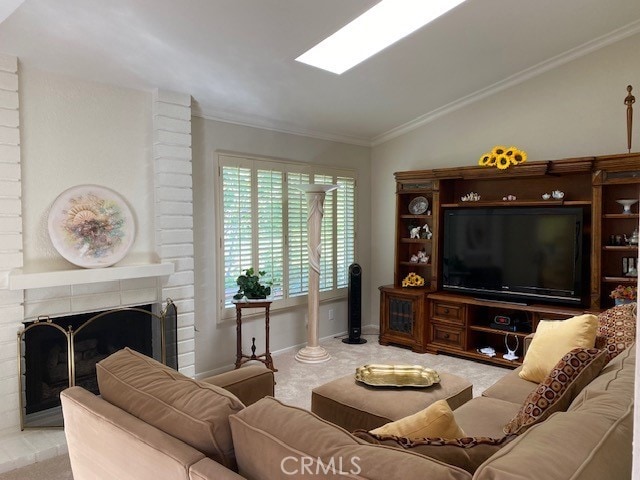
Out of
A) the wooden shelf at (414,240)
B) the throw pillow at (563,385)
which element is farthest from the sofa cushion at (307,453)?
the wooden shelf at (414,240)

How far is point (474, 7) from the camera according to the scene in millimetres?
3365

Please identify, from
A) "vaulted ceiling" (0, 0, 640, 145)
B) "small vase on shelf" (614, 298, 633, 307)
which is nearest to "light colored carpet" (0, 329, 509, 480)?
"small vase on shelf" (614, 298, 633, 307)

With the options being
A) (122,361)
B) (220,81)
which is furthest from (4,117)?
(122,361)

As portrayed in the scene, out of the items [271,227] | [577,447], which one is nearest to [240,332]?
[271,227]

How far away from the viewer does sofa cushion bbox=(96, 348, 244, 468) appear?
55.6 inches

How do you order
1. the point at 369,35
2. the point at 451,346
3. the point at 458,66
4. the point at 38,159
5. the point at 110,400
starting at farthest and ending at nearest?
the point at 451,346 → the point at 458,66 → the point at 369,35 → the point at 38,159 → the point at 110,400

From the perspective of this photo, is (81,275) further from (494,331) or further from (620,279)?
(620,279)

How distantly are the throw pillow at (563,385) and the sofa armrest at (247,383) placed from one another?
4.16 feet

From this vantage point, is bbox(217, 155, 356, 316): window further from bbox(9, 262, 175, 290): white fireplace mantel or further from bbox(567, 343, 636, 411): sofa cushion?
bbox(567, 343, 636, 411): sofa cushion

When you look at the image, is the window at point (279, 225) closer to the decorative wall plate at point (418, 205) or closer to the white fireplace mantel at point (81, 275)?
the decorative wall plate at point (418, 205)

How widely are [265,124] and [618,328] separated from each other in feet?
11.3

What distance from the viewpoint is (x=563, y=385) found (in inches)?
73.3

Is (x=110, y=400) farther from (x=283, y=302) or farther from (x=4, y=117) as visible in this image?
(x=283, y=302)

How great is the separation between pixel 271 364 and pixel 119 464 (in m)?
2.89
